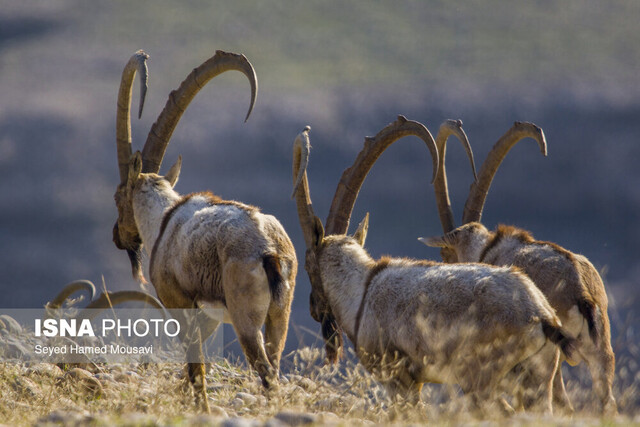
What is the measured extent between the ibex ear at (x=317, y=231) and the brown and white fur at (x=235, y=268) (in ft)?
2.08

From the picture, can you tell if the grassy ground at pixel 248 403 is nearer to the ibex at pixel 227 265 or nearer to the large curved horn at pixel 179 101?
the ibex at pixel 227 265

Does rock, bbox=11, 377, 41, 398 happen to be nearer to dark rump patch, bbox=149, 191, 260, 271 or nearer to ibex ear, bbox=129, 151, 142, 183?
dark rump patch, bbox=149, 191, 260, 271

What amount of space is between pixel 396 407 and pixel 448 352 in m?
0.61

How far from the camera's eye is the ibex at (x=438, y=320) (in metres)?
6.00

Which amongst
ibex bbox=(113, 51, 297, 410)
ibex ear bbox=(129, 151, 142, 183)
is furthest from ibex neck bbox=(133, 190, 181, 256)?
ibex ear bbox=(129, 151, 142, 183)

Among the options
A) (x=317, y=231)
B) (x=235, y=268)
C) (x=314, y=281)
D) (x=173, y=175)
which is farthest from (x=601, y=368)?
(x=173, y=175)

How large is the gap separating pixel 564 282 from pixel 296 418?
487 cm

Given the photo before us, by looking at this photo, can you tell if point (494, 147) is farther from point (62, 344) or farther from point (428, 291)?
point (62, 344)

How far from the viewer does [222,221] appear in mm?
7336

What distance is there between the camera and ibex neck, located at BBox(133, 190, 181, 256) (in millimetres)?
8766

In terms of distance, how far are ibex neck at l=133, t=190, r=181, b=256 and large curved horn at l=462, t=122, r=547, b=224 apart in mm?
5338

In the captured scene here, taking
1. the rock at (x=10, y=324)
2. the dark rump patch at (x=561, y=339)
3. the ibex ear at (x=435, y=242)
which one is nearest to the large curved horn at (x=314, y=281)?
the dark rump patch at (x=561, y=339)

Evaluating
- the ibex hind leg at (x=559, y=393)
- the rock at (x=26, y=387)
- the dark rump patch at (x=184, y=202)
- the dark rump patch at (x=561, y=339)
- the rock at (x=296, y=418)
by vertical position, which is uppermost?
the dark rump patch at (x=184, y=202)

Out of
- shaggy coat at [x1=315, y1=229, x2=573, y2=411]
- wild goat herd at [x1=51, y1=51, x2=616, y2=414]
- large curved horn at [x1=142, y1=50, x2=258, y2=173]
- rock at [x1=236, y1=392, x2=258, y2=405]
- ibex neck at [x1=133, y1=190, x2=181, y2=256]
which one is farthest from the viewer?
large curved horn at [x1=142, y1=50, x2=258, y2=173]
